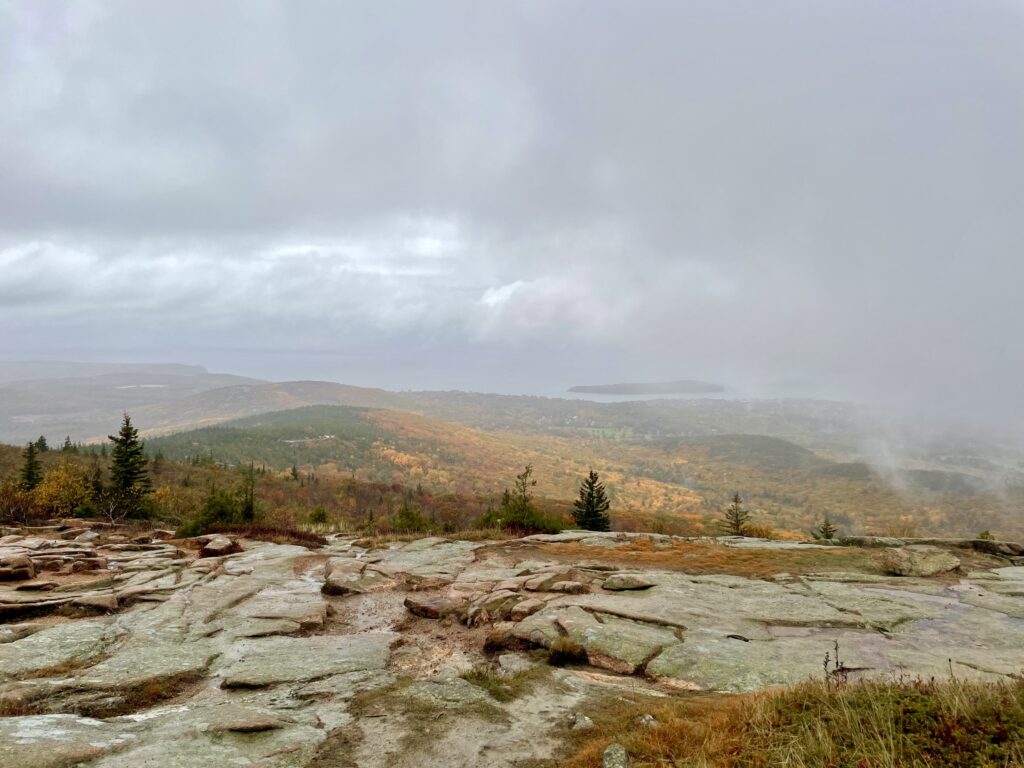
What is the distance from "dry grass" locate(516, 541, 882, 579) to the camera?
54.8ft

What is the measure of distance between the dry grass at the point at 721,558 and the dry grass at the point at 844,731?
11.5 m

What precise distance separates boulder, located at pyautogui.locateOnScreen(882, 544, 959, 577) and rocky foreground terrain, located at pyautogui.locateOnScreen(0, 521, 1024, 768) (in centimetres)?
7

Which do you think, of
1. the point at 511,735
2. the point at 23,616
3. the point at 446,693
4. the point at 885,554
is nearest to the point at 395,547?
the point at 23,616

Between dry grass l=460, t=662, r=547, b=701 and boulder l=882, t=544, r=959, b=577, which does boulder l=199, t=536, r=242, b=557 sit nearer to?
dry grass l=460, t=662, r=547, b=701

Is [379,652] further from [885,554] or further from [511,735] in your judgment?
[885,554]

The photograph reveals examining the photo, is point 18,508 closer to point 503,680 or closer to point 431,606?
point 431,606

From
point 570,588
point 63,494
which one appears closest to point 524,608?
point 570,588

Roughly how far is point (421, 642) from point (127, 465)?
37302 millimetres

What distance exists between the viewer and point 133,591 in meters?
13.3

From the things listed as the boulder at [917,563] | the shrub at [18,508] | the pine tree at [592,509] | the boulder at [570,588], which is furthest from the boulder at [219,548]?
the pine tree at [592,509]

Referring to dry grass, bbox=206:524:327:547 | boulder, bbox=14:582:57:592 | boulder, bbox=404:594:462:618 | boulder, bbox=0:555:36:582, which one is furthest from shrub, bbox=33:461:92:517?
boulder, bbox=404:594:462:618

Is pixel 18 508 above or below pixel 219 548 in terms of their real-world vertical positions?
below

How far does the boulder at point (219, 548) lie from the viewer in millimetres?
19203

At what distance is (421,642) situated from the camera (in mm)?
11008
